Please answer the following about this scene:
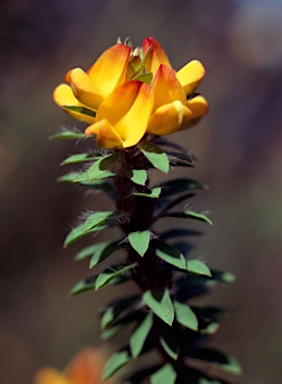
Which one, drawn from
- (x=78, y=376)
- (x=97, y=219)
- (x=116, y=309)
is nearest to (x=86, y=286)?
(x=116, y=309)

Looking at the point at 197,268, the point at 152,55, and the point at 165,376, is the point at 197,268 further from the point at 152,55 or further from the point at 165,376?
the point at 152,55

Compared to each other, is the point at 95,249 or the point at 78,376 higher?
the point at 95,249

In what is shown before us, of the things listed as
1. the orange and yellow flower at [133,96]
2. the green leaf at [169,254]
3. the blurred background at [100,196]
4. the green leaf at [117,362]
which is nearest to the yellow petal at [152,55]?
the orange and yellow flower at [133,96]

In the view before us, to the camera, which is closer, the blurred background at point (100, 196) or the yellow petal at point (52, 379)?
the yellow petal at point (52, 379)

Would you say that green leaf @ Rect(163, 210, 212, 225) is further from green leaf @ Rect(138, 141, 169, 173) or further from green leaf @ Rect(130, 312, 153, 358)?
green leaf @ Rect(130, 312, 153, 358)

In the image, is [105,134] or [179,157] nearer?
[105,134]

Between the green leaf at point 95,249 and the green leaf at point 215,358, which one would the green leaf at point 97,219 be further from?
the green leaf at point 215,358

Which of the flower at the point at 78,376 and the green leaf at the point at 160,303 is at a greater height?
the green leaf at the point at 160,303

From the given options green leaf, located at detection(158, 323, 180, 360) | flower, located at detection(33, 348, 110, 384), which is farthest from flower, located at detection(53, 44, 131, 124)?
flower, located at detection(33, 348, 110, 384)
